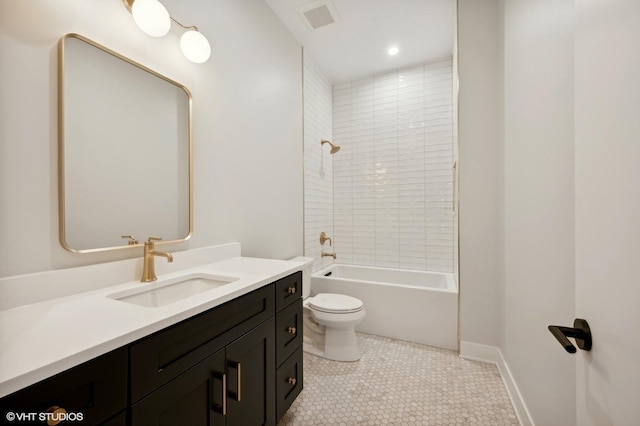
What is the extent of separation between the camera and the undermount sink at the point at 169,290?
108cm

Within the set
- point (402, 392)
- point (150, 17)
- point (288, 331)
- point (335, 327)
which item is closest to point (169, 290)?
point (288, 331)

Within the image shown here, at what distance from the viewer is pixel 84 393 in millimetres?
590

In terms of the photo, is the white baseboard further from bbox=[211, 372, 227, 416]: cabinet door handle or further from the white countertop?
the white countertop

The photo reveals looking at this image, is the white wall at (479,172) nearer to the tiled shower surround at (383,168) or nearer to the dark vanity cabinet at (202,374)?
the tiled shower surround at (383,168)

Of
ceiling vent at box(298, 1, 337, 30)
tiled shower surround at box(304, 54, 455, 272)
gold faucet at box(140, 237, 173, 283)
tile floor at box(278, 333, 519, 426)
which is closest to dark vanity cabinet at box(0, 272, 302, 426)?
tile floor at box(278, 333, 519, 426)

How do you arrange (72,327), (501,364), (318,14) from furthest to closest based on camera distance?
(318,14)
(501,364)
(72,327)

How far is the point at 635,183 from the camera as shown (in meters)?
0.45

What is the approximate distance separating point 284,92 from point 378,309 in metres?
2.16

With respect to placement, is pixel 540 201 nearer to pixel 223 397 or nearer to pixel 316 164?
pixel 223 397

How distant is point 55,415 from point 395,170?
319cm

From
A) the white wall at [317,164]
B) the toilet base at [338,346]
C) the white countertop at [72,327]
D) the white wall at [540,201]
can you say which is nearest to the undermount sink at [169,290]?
the white countertop at [72,327]

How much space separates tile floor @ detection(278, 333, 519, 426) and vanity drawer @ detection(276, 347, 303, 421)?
177mm

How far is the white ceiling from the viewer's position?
2.19 metres

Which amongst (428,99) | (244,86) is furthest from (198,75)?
(428,99)
